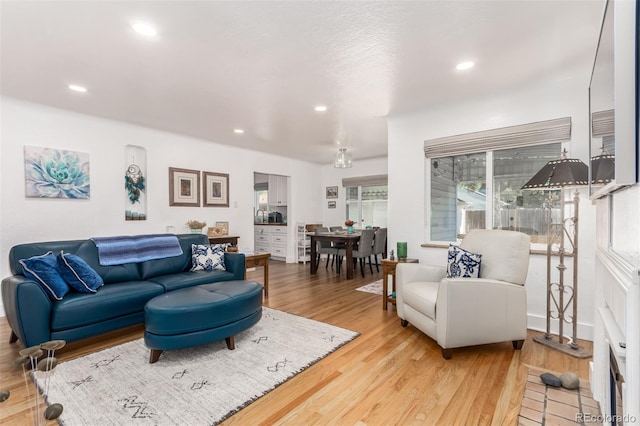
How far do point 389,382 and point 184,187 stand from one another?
424cm

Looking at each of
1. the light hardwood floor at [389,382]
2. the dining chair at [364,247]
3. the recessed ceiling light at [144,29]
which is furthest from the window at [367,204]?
the recessed ceiling light at [144,29]

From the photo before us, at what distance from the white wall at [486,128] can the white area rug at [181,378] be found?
1.70 metres

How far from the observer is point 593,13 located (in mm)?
1907

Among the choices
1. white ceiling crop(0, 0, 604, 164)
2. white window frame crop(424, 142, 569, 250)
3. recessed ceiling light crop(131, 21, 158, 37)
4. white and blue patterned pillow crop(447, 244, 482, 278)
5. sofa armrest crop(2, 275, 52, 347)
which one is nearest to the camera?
white ceiling crop(0, 0, 604, 164)

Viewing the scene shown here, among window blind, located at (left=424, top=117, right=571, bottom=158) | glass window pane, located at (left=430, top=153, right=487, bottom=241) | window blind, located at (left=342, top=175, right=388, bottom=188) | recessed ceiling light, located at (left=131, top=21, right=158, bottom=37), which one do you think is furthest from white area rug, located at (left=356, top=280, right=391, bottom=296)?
recessed ceiling light, located at (left=131, top=21, right=158, bottom=37)

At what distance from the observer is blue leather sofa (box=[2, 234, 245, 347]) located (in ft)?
7.29

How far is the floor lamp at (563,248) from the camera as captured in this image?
7.61 feet

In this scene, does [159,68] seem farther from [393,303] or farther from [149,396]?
[393,303]

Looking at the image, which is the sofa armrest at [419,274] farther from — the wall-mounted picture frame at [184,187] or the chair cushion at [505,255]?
the wall-mounted picture frame at [184,187]

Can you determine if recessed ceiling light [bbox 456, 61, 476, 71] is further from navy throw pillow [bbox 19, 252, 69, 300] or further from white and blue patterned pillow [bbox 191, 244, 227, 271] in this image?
navy throw pillow [bbox 19, 252, 69, 300]

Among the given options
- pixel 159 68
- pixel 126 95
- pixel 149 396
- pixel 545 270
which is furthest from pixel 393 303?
pixel 126 95

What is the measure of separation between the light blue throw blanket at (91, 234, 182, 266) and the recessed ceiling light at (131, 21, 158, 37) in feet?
6.80

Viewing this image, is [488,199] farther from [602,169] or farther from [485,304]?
[602,169]

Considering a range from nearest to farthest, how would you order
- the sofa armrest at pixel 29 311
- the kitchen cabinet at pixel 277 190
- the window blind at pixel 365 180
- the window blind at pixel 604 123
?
the window blind at pixel 604 123 → the sofa armrest at pixel 29 311 → the window blind at pixel 365 180 → the kitchen cabinet at pixel 277 190
